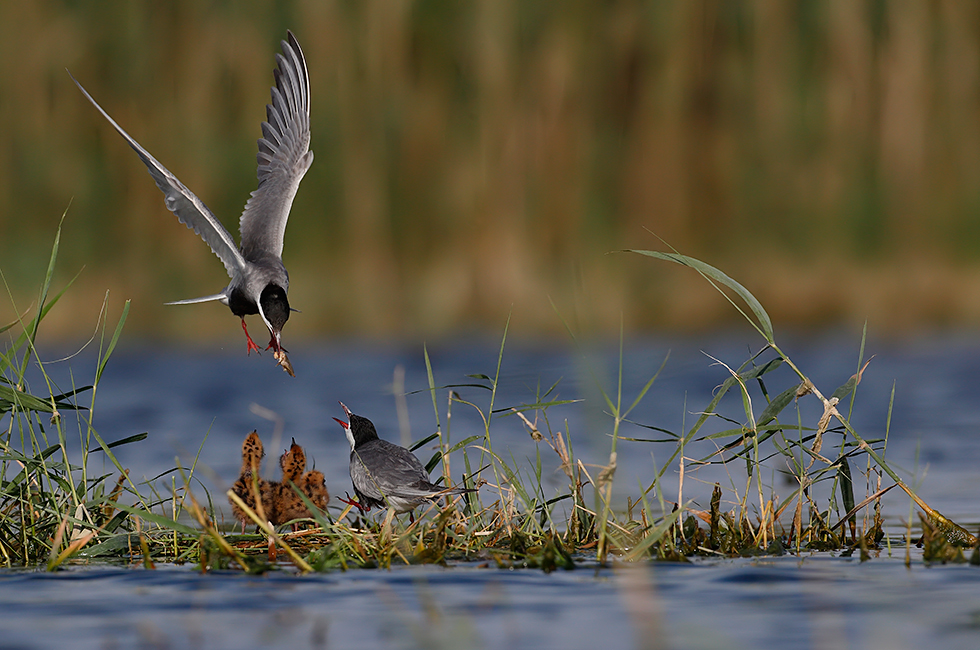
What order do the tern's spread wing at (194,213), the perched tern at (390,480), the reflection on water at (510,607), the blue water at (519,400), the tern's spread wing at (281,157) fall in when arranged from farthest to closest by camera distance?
the blue water at (519,400) < the tern's spread wing at (281,157) < the tern's spread wing at (194,213) < the perched tern at (390,480) < the reflection on water at (510,607)

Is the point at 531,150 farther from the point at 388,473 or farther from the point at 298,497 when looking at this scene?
the point at 388,473

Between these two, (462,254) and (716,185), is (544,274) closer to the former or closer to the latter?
(462,254)

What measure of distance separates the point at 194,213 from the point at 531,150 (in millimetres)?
7998

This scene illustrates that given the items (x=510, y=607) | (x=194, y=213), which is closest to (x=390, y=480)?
(x=510, y=607)

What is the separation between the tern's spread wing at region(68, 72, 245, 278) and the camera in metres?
5.82

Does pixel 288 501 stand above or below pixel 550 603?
above

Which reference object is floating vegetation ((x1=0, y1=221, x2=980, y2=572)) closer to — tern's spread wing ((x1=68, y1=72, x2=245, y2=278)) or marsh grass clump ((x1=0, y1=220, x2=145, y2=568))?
marsh grass clump ((x1=0, y1=220, x2=145, y2=568))

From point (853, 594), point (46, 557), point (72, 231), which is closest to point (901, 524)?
point (853, 594)

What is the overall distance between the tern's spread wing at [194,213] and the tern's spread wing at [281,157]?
217mm

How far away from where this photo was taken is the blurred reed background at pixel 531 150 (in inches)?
542

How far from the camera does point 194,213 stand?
625cm

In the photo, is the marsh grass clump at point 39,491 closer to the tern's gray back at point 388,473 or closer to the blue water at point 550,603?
the blue water at point 550,603

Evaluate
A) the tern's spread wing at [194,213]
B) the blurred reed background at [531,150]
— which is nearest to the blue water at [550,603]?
the tern's spread wing at [194,213]

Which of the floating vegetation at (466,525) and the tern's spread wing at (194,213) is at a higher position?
the tern's spread wing at (194,213)
